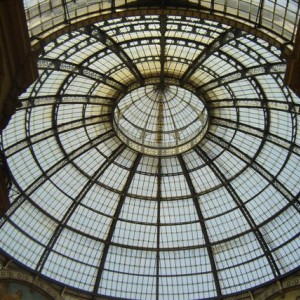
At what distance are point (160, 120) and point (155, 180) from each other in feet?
16.1

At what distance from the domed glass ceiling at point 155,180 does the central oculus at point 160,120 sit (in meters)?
0.10

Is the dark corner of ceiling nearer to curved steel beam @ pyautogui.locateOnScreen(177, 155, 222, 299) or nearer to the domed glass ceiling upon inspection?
the domed glass ceiling

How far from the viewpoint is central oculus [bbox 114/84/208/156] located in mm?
42375

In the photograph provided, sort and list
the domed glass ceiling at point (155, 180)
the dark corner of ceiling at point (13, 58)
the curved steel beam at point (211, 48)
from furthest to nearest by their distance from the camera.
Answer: the domed glass ceiling at point (155, 180) < the curved steel beam at point (211, 48) < the dark corner of ceiling at point (13, 58)

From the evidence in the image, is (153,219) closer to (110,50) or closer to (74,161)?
(74,161)

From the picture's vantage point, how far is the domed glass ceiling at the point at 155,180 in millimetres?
38469

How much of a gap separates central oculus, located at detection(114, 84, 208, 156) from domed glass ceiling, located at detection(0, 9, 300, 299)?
100 millimetres

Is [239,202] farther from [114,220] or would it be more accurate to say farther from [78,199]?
[78,199]

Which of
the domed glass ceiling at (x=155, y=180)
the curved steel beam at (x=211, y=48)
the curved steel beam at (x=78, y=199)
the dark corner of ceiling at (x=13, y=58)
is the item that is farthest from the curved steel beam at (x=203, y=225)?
the dark corner of ceiling at (x=13, y=58)

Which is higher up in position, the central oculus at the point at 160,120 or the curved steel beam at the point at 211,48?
the curved steel beam at the point at 211,48

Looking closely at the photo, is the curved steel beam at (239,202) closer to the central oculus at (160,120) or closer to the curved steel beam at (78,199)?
the central oculus at (160,120)

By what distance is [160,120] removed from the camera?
4416cm

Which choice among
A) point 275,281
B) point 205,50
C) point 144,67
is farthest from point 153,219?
point 205,50

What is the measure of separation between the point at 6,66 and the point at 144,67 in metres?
15.1
